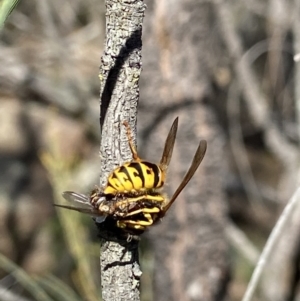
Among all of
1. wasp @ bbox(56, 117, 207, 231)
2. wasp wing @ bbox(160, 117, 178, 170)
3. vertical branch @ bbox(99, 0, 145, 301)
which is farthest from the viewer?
wasp wing @ bbox(160, 117, 178, 170)

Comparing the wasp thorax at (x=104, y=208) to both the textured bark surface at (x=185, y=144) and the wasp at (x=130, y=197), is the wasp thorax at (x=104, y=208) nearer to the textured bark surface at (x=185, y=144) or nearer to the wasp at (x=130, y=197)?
the wasp at (x=130, y=197)

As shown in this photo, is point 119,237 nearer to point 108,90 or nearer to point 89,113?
point 108,90

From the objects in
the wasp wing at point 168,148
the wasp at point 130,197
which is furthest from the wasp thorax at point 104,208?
the wasp wing at point 168,148

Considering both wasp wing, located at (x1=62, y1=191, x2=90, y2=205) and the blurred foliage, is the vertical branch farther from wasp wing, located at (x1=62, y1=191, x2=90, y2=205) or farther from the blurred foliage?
the blurred foliage

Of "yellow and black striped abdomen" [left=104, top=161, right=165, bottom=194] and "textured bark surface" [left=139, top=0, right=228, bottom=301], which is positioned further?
"textured bark surface" [left=139, top=0, right=228, bottom=301]

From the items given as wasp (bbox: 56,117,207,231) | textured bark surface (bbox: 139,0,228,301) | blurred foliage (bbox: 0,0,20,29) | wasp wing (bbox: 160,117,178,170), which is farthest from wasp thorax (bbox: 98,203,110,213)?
textured bark surface (bbox: 139,0,228,301)

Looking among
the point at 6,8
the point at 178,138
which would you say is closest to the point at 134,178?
the point at 6,8

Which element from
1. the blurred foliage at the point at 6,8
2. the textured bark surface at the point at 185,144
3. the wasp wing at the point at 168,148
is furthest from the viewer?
the textured bark surface at the point at 185,144
